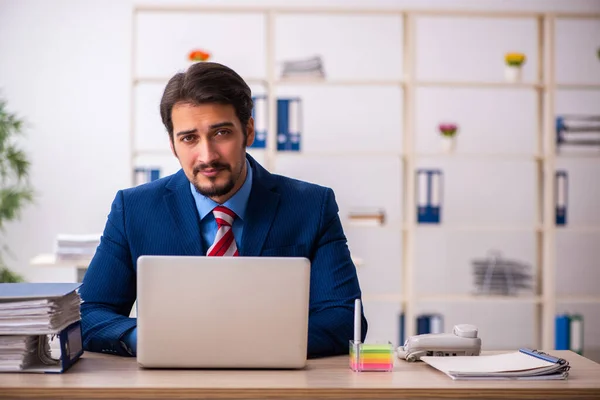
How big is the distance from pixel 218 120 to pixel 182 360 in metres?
0.68

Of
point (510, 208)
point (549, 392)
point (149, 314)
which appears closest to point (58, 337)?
point (149, 314)

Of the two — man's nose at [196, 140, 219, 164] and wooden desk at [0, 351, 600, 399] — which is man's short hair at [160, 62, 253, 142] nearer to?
man's nose at [196, 140, 219, 164]

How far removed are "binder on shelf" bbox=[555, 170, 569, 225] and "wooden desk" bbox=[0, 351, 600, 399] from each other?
348 cm

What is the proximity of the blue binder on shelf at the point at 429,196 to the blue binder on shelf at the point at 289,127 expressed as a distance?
762 millimetres

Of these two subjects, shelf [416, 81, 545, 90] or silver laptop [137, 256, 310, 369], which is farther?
shelf [416, 81, 545, 90]

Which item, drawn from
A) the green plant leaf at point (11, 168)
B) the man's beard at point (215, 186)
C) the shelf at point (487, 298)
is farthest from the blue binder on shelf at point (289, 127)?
the man's beard at point (215, 186)

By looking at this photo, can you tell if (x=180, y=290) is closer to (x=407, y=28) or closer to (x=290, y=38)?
(x=407, y=28)

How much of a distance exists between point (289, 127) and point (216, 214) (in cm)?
275

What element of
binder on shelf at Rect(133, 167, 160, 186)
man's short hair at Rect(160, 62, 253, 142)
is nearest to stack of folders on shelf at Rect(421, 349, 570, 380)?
man's short hair at Rect(160, 62, 253, 142)

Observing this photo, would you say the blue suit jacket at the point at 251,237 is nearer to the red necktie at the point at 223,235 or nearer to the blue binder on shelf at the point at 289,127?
the red necktie at the point at 223,235

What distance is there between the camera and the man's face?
2055 millimetres

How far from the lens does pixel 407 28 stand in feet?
16.1

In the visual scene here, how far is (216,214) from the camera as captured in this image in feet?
7.13

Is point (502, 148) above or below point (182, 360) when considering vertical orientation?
above
